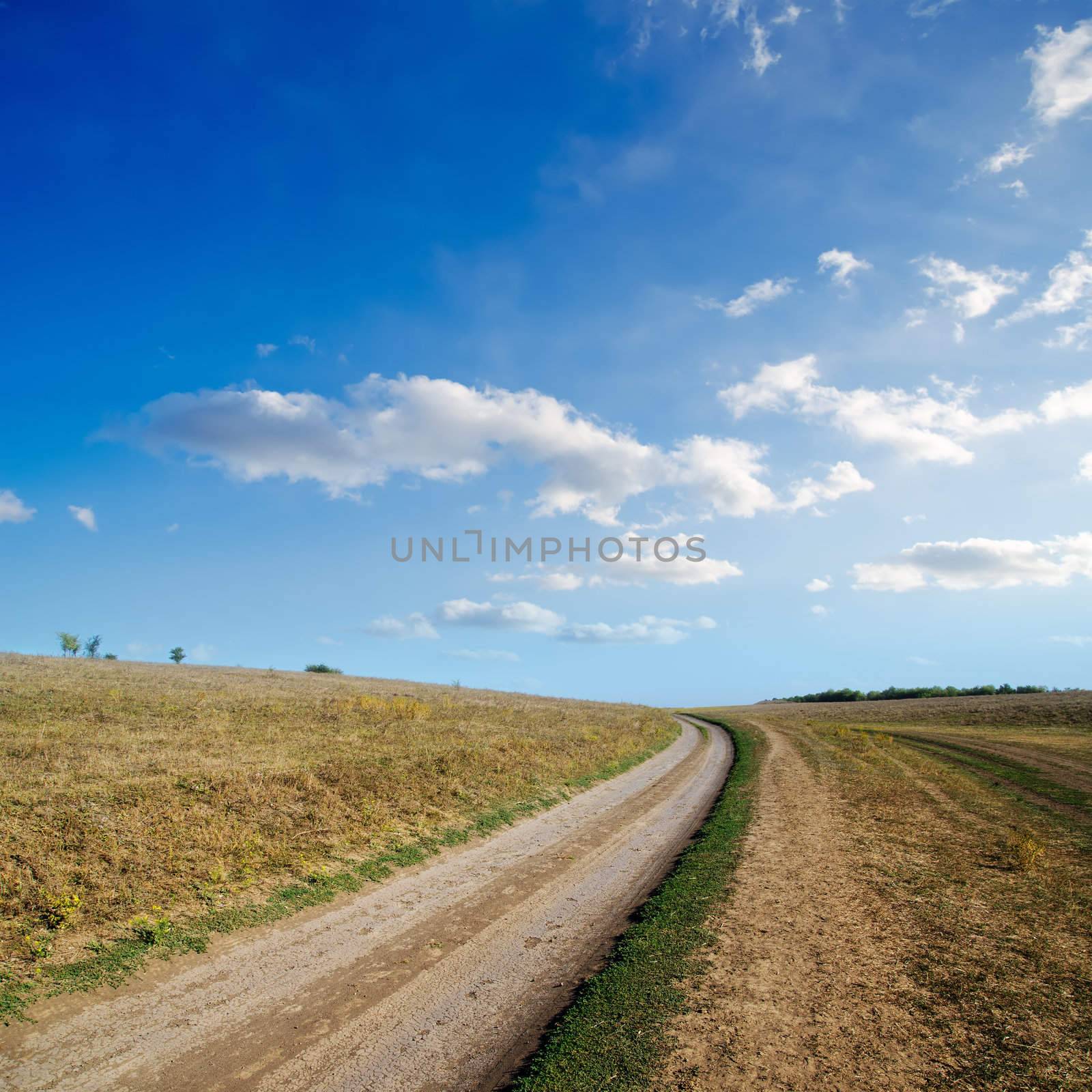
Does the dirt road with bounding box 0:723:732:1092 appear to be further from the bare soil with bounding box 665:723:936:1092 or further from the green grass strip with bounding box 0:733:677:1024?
the bare soil with bounding box 665:723:936:1092

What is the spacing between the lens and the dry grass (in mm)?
6270

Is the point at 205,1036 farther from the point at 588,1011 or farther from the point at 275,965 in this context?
the point at 588,1011

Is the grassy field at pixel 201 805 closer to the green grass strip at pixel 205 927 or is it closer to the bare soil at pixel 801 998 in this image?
the green grass strip at pixel 205 927

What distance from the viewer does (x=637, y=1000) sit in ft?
23.1

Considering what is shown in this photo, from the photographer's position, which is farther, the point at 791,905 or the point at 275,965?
the point at 791,905

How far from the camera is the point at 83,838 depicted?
10.2 m

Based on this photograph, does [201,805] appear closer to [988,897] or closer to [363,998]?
[363,998]

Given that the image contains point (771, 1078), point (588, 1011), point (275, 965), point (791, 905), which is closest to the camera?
point (771, 1078)

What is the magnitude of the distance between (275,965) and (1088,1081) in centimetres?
907

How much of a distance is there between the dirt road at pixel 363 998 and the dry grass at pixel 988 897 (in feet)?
14.1

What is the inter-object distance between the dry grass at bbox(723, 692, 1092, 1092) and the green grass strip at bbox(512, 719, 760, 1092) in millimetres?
2689

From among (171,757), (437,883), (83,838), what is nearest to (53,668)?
(171,757)

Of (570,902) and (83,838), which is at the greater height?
(83,838)

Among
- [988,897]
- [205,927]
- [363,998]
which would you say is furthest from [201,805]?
[988,897]
